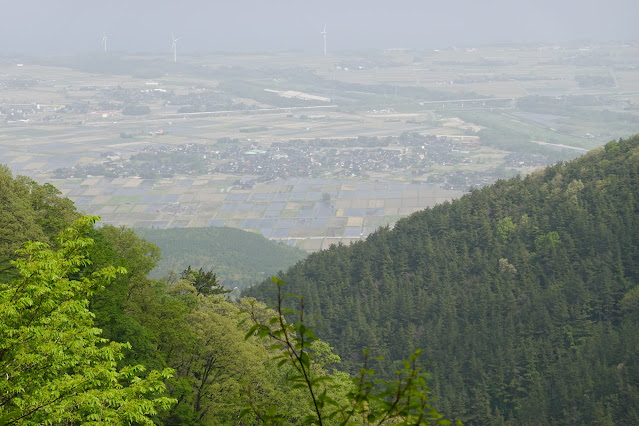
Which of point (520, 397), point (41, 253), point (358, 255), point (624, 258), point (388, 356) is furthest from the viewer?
point (358, 255)

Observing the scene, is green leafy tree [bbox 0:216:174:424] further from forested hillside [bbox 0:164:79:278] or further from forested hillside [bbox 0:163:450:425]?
forested hillside [bbox 0:164:79:278]

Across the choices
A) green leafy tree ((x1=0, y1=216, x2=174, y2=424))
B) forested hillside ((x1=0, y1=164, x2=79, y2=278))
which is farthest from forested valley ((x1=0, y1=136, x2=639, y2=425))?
forested hillside ((x1=0, y1=164, x2=79, y2=278))

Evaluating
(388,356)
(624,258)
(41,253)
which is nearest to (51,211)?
(41,253)

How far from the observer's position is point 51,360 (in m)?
25.8

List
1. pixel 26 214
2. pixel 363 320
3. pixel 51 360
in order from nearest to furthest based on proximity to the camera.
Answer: pixel 51 360
pixel 26 214
pixel 363 320

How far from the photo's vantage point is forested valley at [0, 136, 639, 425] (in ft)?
82.0

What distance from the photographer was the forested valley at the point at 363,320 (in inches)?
984

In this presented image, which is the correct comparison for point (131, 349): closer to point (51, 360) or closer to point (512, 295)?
point (51, 360)

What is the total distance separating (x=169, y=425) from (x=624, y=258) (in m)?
86.4

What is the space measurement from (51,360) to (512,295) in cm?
9432

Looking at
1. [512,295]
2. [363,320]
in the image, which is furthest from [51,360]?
[512,295]

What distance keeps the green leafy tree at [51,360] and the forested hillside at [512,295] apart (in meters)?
51.7

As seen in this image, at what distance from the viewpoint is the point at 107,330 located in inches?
1954

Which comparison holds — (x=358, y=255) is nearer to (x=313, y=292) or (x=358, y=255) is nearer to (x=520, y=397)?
(x=313, y=292)
